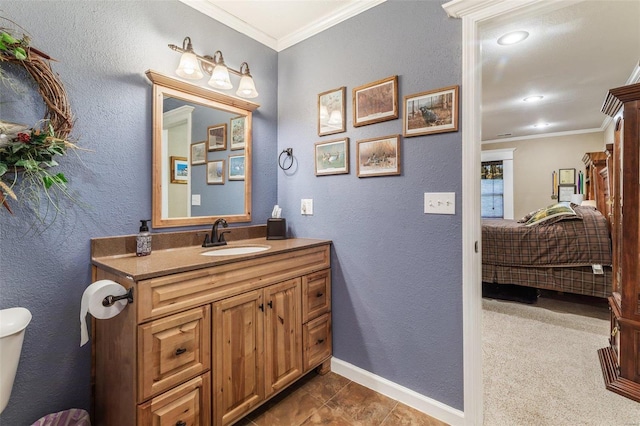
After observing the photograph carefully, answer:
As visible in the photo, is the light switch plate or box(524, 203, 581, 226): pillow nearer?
the light switch plate

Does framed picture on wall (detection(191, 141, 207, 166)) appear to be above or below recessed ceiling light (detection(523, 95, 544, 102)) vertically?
below

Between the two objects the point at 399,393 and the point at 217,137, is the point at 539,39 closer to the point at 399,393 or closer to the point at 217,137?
the point at 217,137

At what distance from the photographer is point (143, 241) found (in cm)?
155

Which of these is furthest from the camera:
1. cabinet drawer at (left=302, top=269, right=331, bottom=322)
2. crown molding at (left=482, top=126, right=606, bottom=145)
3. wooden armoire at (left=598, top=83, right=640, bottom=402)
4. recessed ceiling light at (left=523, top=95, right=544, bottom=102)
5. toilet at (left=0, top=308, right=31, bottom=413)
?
crown molding at (left=482, top=126, right=606, bottom=145)

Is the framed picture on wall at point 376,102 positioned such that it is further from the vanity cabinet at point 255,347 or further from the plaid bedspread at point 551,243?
the plaid bedspread at point 551,243

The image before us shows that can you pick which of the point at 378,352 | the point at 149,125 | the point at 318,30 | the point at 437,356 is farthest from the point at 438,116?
the point at 149,125

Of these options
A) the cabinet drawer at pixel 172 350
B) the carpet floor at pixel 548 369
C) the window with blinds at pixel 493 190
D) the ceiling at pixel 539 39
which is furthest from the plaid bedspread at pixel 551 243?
the window with blinds at pixel 493 190

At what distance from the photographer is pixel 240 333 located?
1472 mm

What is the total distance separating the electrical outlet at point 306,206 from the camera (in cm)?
219

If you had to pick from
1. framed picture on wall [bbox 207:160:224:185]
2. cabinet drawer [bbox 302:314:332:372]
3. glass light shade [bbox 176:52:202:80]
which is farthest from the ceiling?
cabinet drawer [bbox 302:314:332:372]

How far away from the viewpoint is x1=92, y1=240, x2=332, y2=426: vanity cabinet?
1.15m

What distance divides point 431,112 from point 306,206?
105 centimetres

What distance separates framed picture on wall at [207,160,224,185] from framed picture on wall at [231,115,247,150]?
0.16 meters

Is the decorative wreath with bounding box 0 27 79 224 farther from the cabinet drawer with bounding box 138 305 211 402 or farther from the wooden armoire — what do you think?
the wooden armoire
